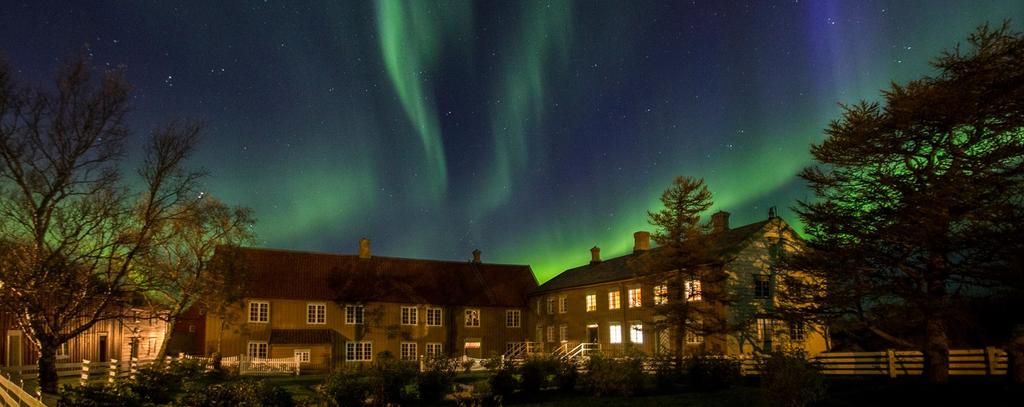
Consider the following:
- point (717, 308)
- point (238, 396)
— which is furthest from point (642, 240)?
point (238, 396)

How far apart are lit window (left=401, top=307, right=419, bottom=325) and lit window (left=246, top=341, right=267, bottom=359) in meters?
9.81

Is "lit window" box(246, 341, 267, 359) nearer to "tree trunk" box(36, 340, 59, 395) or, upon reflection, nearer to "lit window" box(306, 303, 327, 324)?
"lit window" box(306, 303, 327, 324)

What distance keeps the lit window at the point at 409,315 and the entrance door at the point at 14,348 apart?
75.6ft

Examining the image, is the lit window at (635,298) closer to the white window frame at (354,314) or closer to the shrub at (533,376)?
the shrub at (533,376)

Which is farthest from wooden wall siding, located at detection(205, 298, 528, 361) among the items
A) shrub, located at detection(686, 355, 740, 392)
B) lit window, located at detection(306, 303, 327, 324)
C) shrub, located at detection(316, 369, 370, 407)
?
shrub, located at detection(316, 369, 370, 407)

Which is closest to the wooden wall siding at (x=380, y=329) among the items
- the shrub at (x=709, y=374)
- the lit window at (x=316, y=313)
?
the lit window at (x=316, y=313)

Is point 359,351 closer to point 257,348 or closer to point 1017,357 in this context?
point 257,348

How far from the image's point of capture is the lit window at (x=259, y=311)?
47.1 metres

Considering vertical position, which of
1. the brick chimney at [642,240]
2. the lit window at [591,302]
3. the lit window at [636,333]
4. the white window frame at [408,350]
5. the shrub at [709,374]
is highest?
the brick chimney at [642,240]

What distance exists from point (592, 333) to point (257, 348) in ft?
74.1

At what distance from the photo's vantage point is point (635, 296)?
1682 inches

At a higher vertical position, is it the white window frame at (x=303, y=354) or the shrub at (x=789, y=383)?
the shrub at (x=789, y=383)

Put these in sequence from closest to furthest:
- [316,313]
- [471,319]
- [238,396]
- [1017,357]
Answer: [238,396] < [1017,357] < [316,313] < [471,319]

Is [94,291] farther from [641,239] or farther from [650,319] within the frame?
[641,239]
